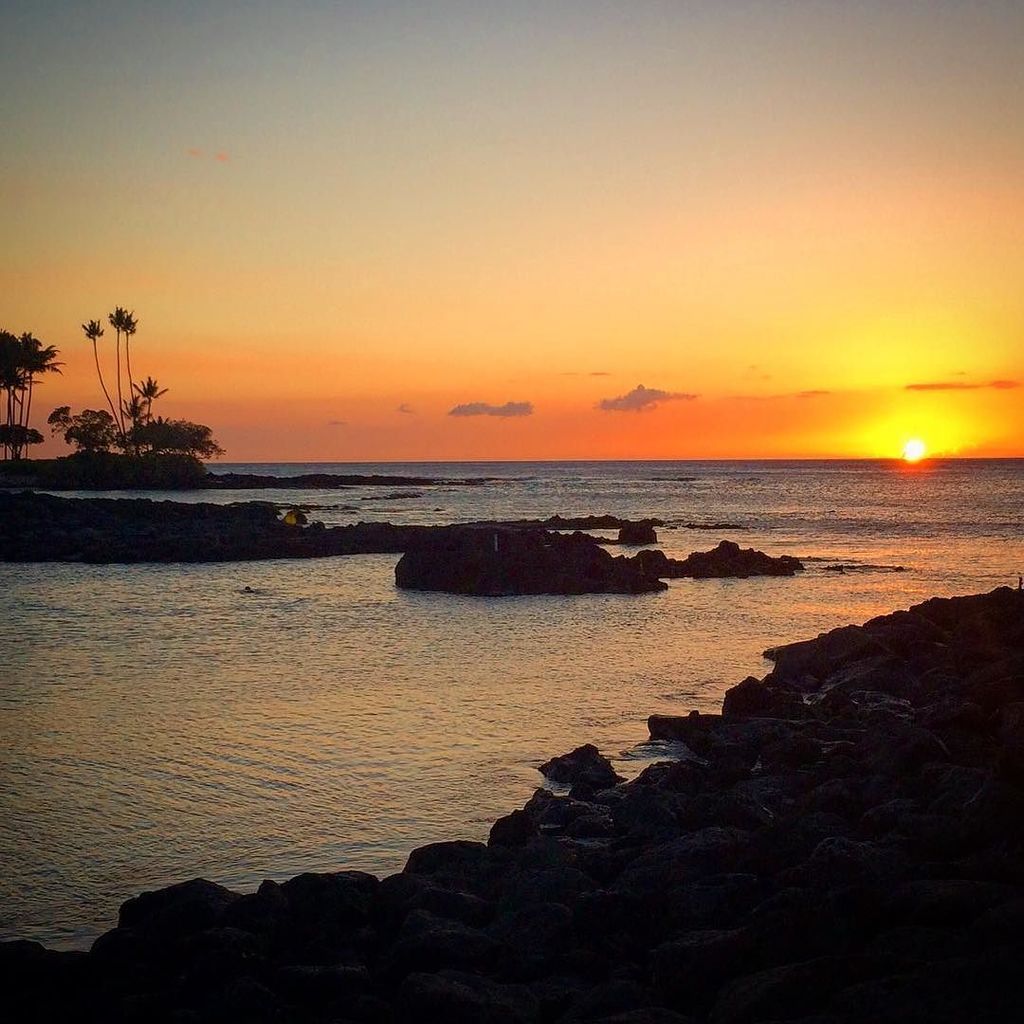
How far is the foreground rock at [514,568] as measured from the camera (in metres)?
39.0

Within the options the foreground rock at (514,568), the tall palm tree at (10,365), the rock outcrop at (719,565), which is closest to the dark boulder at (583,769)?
the foreground rock at (514,568)

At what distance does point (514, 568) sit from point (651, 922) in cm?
3016

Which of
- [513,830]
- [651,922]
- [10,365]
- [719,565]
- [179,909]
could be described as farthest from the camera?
[10,365]

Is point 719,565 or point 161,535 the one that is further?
point 161,535

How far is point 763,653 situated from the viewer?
2600 centimetres

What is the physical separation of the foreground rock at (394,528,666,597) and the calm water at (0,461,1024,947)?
1.53 m

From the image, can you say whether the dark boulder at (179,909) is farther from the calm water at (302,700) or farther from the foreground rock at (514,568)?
the foreground rock at (514,568)

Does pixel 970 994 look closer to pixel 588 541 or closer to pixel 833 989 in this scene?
pixel 833 989

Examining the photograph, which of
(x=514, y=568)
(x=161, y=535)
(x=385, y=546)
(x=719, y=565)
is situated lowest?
(x=719, y=565)

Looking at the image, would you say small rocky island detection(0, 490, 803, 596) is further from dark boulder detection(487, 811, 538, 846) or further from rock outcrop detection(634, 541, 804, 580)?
dark boulder detection(487, 811, 538, 846)

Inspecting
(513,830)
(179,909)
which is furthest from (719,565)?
(179,909)

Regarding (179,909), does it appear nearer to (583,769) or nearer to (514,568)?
(583,769)

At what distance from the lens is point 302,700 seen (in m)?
20.1

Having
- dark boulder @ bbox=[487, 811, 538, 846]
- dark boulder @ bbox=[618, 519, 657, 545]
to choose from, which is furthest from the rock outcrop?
dark boulder @ bbox=[487, 811, 538, 846]
